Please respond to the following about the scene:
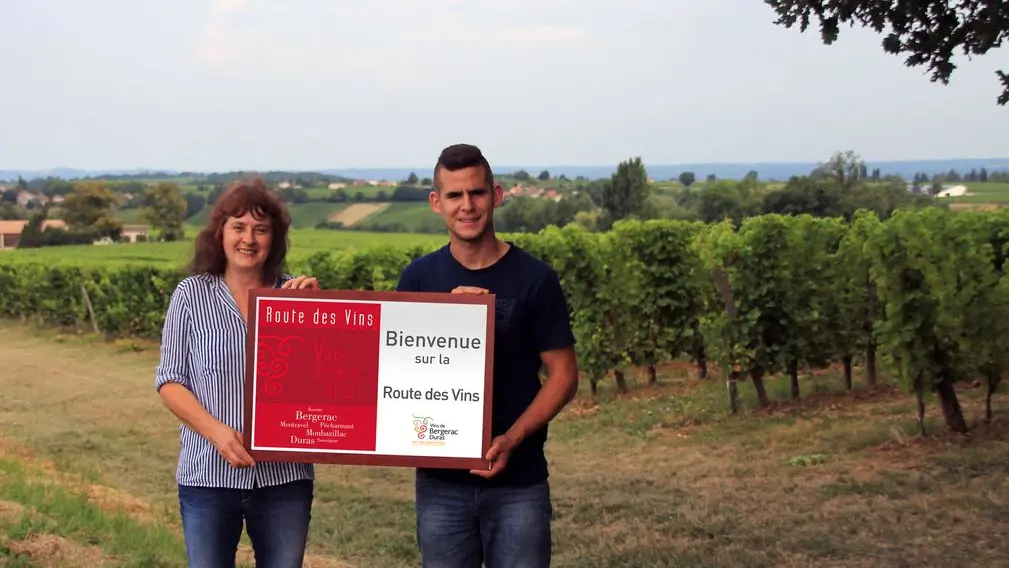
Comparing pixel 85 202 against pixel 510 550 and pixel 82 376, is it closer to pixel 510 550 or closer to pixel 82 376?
pixel 82 376

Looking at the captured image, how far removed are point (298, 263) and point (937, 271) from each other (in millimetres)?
15769

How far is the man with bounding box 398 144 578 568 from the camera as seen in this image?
3.20 meters

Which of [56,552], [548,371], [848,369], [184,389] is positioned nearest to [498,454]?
[548,371]

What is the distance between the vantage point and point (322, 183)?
75.8 meters

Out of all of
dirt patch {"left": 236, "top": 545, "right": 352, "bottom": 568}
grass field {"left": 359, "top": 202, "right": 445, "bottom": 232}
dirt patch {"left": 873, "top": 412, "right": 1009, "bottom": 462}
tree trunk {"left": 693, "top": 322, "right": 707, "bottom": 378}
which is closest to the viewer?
dirt patch {"left": 236, "top": 545, "right": 352, "bottom": 568}

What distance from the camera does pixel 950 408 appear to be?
29.6 ft

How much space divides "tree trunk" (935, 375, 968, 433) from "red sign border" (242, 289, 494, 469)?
6.96m

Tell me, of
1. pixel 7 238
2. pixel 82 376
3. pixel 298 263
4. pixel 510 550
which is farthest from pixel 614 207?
pixel 510 550

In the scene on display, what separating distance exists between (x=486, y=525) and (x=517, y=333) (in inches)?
23.6

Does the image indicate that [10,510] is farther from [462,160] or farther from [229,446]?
[462,160]

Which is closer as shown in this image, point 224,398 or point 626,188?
point 224,398

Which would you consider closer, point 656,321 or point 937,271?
point 937,271

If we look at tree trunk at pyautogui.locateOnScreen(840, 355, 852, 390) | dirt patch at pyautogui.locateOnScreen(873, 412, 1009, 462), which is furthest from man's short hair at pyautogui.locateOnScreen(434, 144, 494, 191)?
tree trunk at pyautogui.locateOnScreen(840, 355, 852, 390)

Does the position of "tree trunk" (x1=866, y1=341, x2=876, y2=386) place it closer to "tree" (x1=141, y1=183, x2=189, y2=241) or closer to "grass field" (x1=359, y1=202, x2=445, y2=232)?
"grass field" (x1=359, y1=202, x2=445, y2=232)
